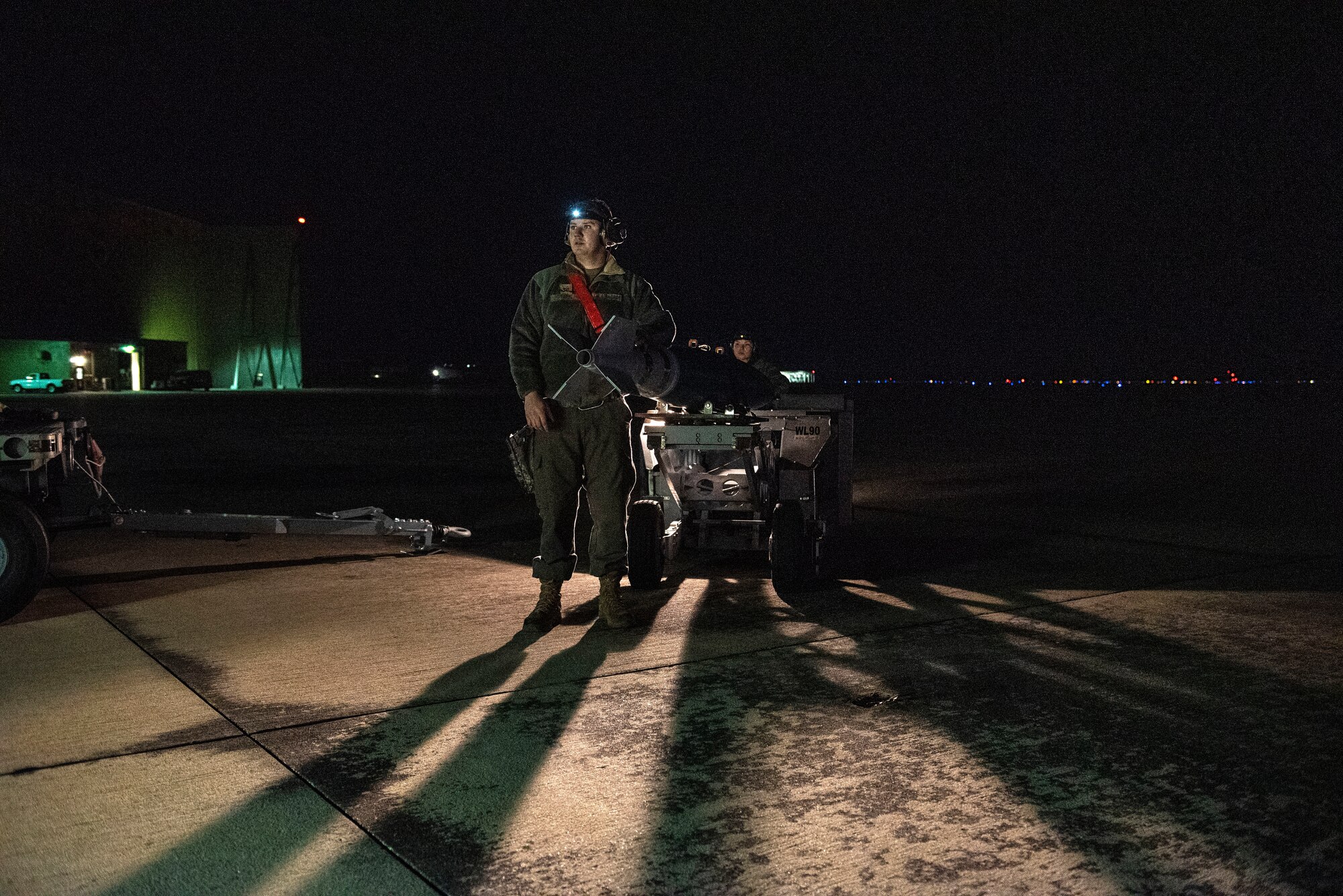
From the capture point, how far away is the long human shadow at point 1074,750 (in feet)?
8.87

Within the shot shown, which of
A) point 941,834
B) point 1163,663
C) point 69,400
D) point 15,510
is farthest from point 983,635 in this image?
point 69,400

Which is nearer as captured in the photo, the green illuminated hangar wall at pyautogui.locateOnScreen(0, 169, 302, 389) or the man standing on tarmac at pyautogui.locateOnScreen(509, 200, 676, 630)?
the man standing on tarmac at pyautogui.locateOnScreen(509, 200, 676, 630)

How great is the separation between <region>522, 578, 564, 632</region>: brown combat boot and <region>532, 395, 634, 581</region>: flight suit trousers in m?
0.05

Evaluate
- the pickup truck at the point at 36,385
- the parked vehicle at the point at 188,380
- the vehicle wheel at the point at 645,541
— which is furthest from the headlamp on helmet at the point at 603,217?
the parked vehicle at the point at 188,380

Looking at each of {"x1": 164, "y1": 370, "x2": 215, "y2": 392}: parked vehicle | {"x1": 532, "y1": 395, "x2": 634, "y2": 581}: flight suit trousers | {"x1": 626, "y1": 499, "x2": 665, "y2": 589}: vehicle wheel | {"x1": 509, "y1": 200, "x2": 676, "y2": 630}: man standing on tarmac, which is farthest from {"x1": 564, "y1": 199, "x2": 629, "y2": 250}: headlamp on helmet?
{"x1": 164, "y1": 370, "x2": 215, "y2": 392}: parked vehicle

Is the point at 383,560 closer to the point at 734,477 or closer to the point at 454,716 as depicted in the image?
the point at 734,477

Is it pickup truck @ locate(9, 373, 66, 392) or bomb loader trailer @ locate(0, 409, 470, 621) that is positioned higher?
pickup truck @ locate(9, 373, 66, 392)

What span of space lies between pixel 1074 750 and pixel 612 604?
2404 millimetres

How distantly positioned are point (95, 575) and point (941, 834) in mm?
5622

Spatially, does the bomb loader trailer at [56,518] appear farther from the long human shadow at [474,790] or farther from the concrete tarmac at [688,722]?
the long human shadow at [474,790]

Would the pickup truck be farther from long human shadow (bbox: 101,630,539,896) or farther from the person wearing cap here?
long human shadow (bbox: 101,630,539,896)

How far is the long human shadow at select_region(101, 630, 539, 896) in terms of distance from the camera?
2.56 meters

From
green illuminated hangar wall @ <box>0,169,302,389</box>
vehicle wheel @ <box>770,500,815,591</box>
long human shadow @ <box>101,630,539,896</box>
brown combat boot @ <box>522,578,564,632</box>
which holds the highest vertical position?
green illuminated hangar wall @ <box>0,169,302,389</box>

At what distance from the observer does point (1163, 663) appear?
4.54 meters
